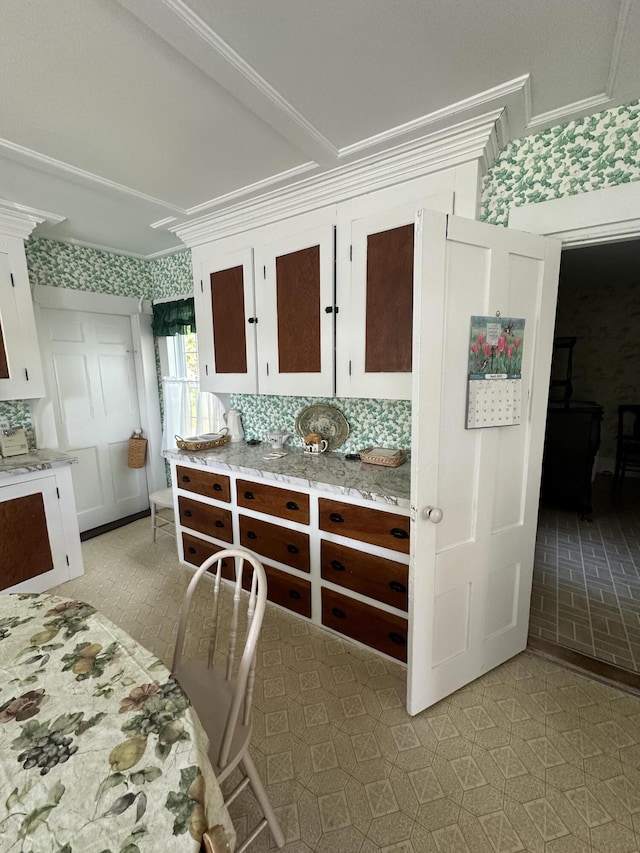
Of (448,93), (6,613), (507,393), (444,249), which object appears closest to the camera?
(6,613)

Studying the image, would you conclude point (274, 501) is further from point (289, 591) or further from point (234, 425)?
point (234, 425)

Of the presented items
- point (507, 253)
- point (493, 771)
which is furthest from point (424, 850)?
point (507, 253)

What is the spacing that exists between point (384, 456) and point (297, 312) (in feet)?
3.39

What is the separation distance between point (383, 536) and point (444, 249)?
1.29 metres

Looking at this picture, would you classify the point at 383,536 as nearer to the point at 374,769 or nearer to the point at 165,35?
the point at 374,769

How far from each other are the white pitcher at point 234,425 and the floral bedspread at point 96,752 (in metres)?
2.05

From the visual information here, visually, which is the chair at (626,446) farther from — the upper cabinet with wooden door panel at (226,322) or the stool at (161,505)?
the stool at (161,505)

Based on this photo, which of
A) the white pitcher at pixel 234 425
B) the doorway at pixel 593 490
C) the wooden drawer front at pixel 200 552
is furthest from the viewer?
the white pitcher at pixel 234 425

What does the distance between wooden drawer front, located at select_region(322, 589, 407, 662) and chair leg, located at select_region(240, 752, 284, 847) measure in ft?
2.86

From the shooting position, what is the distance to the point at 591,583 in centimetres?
258

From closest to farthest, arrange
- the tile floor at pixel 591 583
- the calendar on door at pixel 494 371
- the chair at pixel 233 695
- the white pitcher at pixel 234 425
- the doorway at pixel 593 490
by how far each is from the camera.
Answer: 1. the chair at pixel 233 695
2. the calendar on door at pixel 494 371
3. the tile floor at pixel 591 583
4. the doorway at pixel 593 490
5. the white pitcher at pixel 234 425

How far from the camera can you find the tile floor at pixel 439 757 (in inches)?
48.4

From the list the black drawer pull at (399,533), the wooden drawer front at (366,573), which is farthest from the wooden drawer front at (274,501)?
the black drawer pull at (399,533)

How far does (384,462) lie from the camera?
7.22 feet
